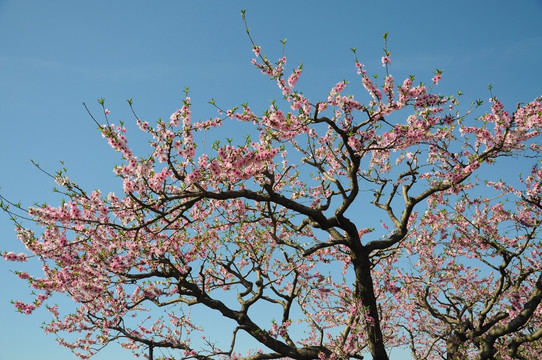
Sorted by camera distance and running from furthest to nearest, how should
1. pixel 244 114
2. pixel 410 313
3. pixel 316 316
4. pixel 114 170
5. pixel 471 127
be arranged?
pixel 410 313 < pixel 316 316 < pixel 471 127 < pixel 244 114 < pixel 114 170

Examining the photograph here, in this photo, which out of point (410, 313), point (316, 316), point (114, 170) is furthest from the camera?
point (410, 313)

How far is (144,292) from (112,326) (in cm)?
115

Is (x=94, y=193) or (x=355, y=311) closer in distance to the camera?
(x=94, y=193)

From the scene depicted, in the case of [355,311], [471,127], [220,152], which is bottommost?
[355,311]

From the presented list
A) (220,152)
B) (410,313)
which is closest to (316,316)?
(410,313)

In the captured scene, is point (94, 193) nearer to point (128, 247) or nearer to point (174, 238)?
point (128, 247)

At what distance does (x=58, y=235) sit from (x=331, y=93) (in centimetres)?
588

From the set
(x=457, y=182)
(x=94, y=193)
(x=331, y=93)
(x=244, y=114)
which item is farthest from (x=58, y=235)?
(x=457, y=182)

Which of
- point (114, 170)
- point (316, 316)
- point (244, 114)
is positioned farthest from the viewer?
point (316, 316)

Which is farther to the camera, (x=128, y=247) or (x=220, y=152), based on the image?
(x=128, y=247)

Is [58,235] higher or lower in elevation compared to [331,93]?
lower

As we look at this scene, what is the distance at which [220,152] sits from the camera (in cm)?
693

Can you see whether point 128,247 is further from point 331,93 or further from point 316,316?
point 316,316

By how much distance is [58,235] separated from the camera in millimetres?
7289
